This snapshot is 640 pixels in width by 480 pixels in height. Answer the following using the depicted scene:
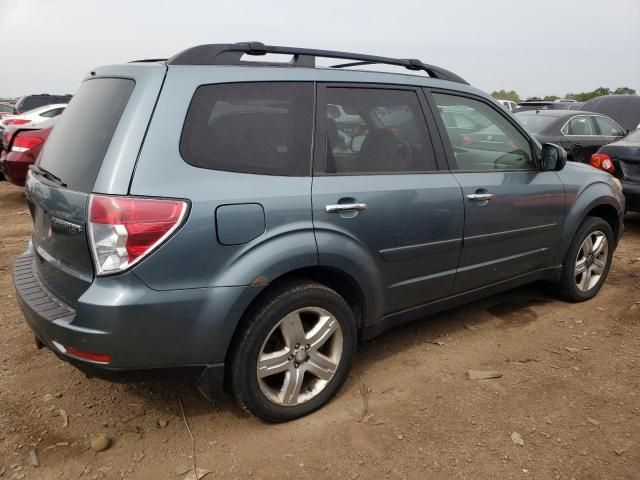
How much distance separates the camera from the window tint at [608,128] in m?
8.80

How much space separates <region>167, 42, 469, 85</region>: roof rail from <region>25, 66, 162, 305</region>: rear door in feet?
0.95

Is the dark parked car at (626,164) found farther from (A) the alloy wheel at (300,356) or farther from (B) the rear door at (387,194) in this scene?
(A) the alloy wheel at (300,356)

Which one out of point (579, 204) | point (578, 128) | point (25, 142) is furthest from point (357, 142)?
point (578, 128)

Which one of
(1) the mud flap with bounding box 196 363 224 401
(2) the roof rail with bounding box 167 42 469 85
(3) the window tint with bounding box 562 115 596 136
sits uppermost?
(2) the roof rail with bounding box 167 42 469 85

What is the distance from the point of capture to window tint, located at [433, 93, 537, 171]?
3238 millimetres

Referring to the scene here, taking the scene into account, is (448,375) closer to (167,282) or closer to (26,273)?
(167,282)

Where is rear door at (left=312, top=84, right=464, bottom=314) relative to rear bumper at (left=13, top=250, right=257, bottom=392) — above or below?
above

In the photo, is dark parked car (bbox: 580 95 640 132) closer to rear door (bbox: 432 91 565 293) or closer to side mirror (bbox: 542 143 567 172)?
side mirror (bbox: 542 143 567 172)

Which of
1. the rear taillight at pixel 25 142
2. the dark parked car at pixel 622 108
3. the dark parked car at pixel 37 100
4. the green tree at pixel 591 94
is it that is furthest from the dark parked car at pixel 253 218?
the green tree at pixel 591 94

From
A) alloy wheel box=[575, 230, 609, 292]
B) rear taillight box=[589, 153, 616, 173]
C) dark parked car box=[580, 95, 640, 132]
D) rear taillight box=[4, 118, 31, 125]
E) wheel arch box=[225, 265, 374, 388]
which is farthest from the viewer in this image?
dark parked car box=[580, 95, 640, 132]

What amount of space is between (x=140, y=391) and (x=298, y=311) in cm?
109

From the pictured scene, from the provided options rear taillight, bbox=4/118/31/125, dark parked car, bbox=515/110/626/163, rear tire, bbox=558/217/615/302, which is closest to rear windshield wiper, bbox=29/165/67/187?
rear tire, bbox=558/217/615/302

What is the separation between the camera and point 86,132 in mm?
2395

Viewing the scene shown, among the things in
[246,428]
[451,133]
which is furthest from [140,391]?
[451,133]
